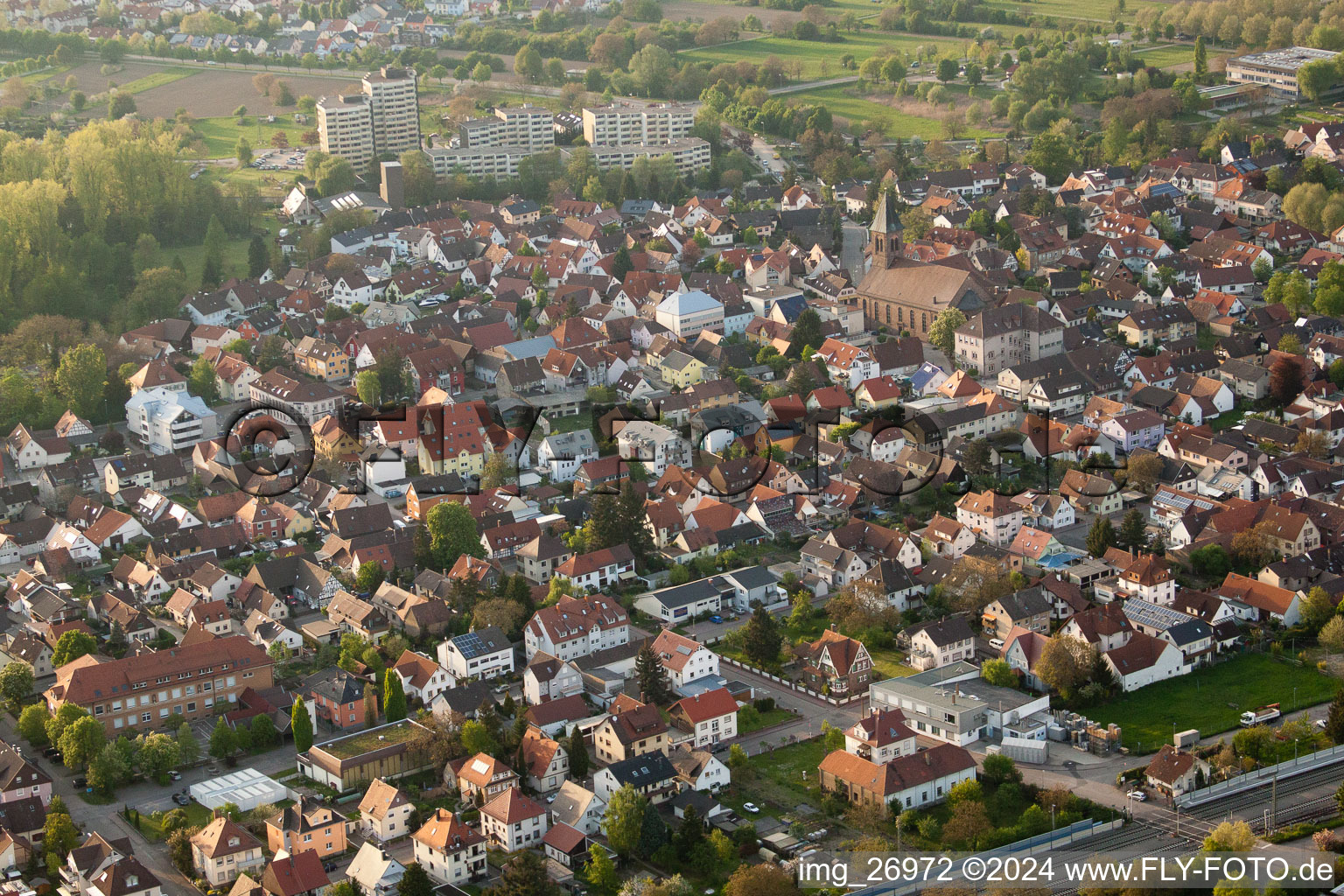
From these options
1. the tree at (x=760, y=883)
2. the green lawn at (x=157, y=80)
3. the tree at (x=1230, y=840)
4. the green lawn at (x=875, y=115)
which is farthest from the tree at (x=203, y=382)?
the green lawn at (x=875, y=115)

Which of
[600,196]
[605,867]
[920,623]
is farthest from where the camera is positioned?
[600,196]

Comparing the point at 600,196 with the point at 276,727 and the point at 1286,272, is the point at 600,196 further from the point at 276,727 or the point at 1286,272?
the point at 276,727

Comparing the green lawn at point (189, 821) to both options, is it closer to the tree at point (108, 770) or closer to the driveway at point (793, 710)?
the tree at point (108, 770)

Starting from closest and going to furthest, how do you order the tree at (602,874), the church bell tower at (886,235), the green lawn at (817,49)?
the tree at (602,874), the church bell tower at (886,235), the green lawn at (817,49)

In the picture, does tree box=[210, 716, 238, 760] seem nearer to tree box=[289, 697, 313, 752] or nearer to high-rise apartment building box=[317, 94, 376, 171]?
tree box=[289, 697, 313, 752]

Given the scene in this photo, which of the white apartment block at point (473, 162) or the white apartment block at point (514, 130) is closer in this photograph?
the white apartment block at point (473, 162)

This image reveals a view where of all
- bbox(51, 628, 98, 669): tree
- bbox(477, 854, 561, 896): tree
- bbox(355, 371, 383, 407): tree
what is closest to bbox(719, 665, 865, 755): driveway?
bbox(477, 854, 561, 896): tree

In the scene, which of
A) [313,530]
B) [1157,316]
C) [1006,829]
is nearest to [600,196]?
[1157,316]

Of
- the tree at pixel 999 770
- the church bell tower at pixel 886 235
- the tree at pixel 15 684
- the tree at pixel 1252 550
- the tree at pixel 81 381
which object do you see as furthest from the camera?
the church bell tower at pixel 886 235
